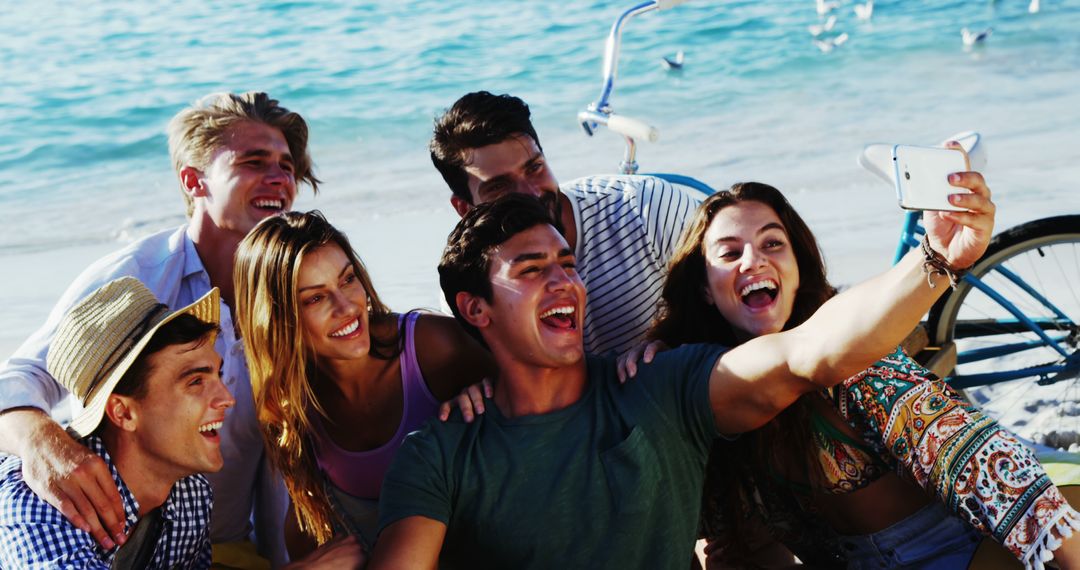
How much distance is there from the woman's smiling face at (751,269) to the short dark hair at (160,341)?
1185 millimetres

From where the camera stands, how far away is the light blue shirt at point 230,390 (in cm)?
310

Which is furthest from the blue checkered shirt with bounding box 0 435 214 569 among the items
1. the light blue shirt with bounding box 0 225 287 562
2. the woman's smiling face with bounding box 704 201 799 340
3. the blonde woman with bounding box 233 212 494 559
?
the woman's smiling face with bounding box 704 201 799 340

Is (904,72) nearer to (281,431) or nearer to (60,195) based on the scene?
(60,195)

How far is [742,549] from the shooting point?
106 inches

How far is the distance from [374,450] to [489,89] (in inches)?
355

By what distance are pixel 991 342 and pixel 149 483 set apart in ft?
11.3

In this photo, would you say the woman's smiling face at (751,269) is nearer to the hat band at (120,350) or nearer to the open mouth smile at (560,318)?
the open mouth smile at (560,318)

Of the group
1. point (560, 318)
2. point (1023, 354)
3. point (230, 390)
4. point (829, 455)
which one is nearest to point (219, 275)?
point (230, 390)

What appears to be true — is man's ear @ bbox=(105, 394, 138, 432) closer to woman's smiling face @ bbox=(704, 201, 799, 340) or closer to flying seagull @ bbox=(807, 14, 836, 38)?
woman's smiling face @ bbox=(704, 201, 799, 340)

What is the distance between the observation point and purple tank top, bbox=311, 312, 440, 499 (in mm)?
2748

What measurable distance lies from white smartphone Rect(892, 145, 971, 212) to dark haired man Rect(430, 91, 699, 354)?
55.0 inches

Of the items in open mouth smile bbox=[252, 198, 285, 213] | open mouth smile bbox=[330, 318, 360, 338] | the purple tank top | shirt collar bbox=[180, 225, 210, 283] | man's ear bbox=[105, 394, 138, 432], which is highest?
open mouth smile bbox=[252, 198, 285, 213]

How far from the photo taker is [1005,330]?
4.26m

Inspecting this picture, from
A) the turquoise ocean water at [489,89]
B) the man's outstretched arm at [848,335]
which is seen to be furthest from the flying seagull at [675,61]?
the man's outstretched arm at [848,335]
